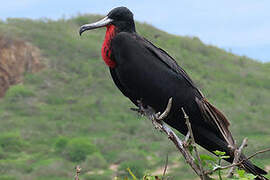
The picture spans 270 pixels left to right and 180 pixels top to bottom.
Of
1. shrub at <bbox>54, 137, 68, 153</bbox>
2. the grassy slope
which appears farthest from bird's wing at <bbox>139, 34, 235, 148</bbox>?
shrub at <bbox>54, 137, 68, 153</bbox>

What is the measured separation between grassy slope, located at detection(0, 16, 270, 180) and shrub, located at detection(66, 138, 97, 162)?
32mm

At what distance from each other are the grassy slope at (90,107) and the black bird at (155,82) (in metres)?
12.1

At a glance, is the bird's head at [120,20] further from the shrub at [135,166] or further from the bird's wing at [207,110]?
the shrub at [135,166]

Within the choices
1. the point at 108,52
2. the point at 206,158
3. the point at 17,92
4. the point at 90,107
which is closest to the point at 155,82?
the point at 108,52

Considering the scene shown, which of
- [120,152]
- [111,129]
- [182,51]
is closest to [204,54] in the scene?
[182,51]

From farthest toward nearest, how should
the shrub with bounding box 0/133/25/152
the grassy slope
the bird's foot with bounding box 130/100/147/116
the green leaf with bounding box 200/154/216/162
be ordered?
the shrub with bounding box 0/133/25/152, the grassy slope, the bird's foot with bounding box 130/100/147/116, the green leaf with bounding box 200/154/216/162

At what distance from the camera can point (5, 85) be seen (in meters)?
24.4

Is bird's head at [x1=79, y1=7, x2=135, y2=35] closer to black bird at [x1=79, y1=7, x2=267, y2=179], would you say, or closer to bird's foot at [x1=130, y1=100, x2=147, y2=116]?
black bird at [x1=79, y1=7, x2=267, y2=179]

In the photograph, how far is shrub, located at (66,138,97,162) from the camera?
60.2ft

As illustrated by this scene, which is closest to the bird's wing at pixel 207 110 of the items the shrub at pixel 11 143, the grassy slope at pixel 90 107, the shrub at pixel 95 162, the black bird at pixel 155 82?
the black bird at pixel 155 82

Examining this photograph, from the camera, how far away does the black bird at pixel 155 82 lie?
3850 mm

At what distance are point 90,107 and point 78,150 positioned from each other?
17.4 ft

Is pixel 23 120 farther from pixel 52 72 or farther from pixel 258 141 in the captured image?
pixel 258 141

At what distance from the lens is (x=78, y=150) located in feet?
60.3
